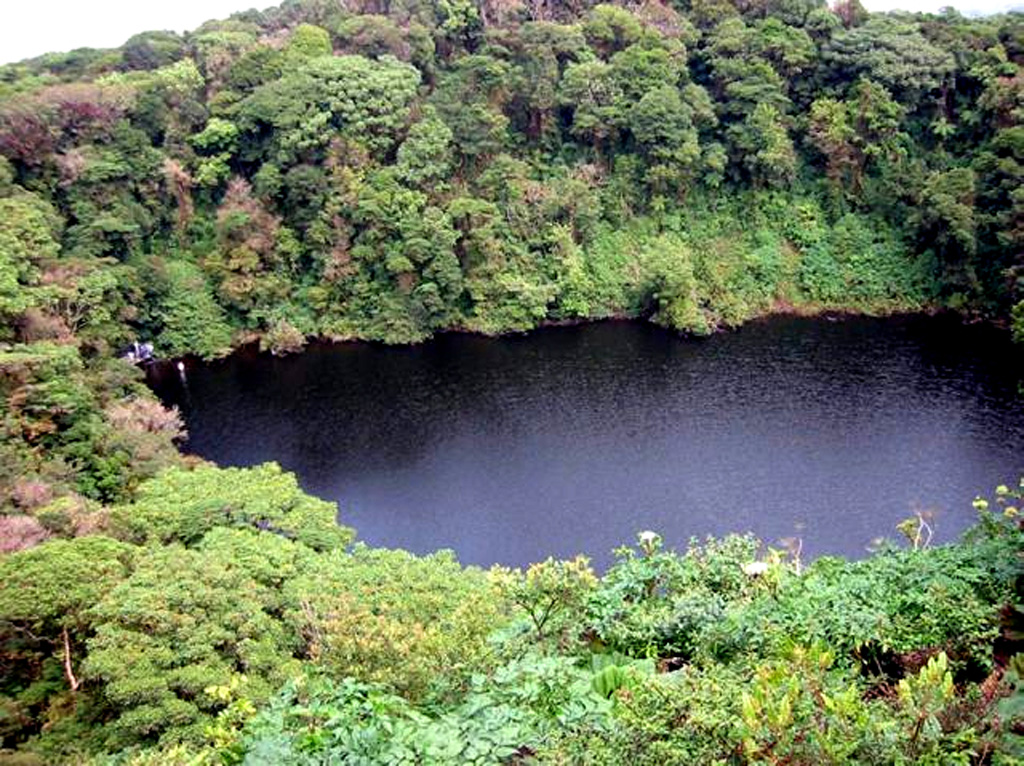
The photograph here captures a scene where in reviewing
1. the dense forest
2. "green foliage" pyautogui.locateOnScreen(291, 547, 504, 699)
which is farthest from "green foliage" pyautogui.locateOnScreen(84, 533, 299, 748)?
the dense forest

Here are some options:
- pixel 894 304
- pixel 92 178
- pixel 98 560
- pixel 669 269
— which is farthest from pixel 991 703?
pixel 92 178

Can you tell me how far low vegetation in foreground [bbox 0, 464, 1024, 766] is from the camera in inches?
189

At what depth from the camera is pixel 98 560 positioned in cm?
1335

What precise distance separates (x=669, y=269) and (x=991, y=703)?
29.8 metres

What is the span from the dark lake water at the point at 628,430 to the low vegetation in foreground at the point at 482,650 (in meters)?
6.47

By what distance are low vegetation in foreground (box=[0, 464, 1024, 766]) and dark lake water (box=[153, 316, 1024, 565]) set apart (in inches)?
255

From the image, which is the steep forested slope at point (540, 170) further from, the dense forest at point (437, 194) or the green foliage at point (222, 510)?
the green foliage at point (222, 510)

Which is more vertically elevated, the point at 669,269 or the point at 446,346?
the point at 669,269

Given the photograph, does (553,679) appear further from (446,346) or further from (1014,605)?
(446,346)

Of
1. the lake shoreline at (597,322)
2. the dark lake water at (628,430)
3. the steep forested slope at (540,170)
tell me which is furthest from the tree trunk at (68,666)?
the steep forested slope at (540,170)

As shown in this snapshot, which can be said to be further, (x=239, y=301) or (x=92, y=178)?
(x=239, y=301)

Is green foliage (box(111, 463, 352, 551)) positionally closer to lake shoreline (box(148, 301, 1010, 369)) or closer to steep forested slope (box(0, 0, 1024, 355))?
lake shoreline (box(148, 301, 1010, 369))

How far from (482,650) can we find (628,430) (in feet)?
62.6

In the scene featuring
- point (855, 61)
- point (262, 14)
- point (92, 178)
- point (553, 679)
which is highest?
point (262, 14)
